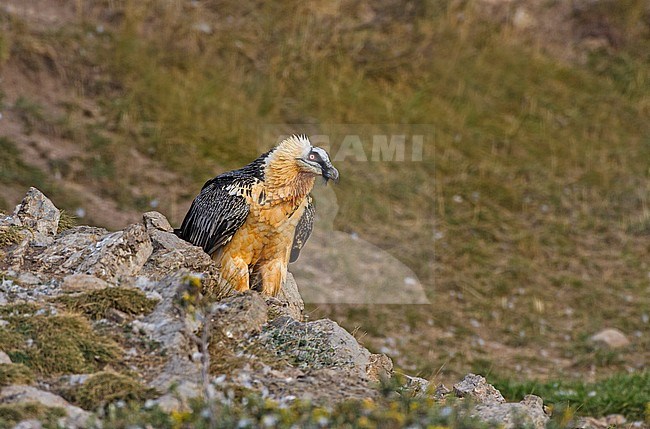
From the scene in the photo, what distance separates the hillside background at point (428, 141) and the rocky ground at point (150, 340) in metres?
3.04

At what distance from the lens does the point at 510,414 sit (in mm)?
4066

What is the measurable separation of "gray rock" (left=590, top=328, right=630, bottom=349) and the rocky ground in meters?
3.86

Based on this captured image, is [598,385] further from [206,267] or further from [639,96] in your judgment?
[639,96]

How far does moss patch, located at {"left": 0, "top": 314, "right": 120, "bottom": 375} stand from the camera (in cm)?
401

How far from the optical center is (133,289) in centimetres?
456

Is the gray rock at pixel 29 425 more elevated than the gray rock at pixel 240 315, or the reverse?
the gray rock at pixel 240 315

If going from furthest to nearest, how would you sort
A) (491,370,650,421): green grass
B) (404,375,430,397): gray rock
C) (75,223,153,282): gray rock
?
(491,370,650,421): green grass
(75,223,153,282): gray rock
(404,375,430,397): gray rock

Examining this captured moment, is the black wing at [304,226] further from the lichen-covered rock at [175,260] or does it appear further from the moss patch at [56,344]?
A: the moss patch at [56,344]

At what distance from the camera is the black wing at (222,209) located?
545 centimetres

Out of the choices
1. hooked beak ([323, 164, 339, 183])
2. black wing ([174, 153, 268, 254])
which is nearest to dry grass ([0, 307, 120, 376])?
black wing ([174, 153, 268, 254])

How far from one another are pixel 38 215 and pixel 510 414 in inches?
107

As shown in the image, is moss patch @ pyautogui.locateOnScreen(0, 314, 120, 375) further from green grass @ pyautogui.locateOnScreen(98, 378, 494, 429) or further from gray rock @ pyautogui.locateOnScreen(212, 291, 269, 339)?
gray rock @ pyautogui.locateOnScreen(212, 291, 269, 339)

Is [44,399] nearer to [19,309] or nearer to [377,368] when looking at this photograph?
[19,309]

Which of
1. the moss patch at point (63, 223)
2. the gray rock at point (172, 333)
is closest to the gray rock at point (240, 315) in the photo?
the gray rock at point (172, 333)
